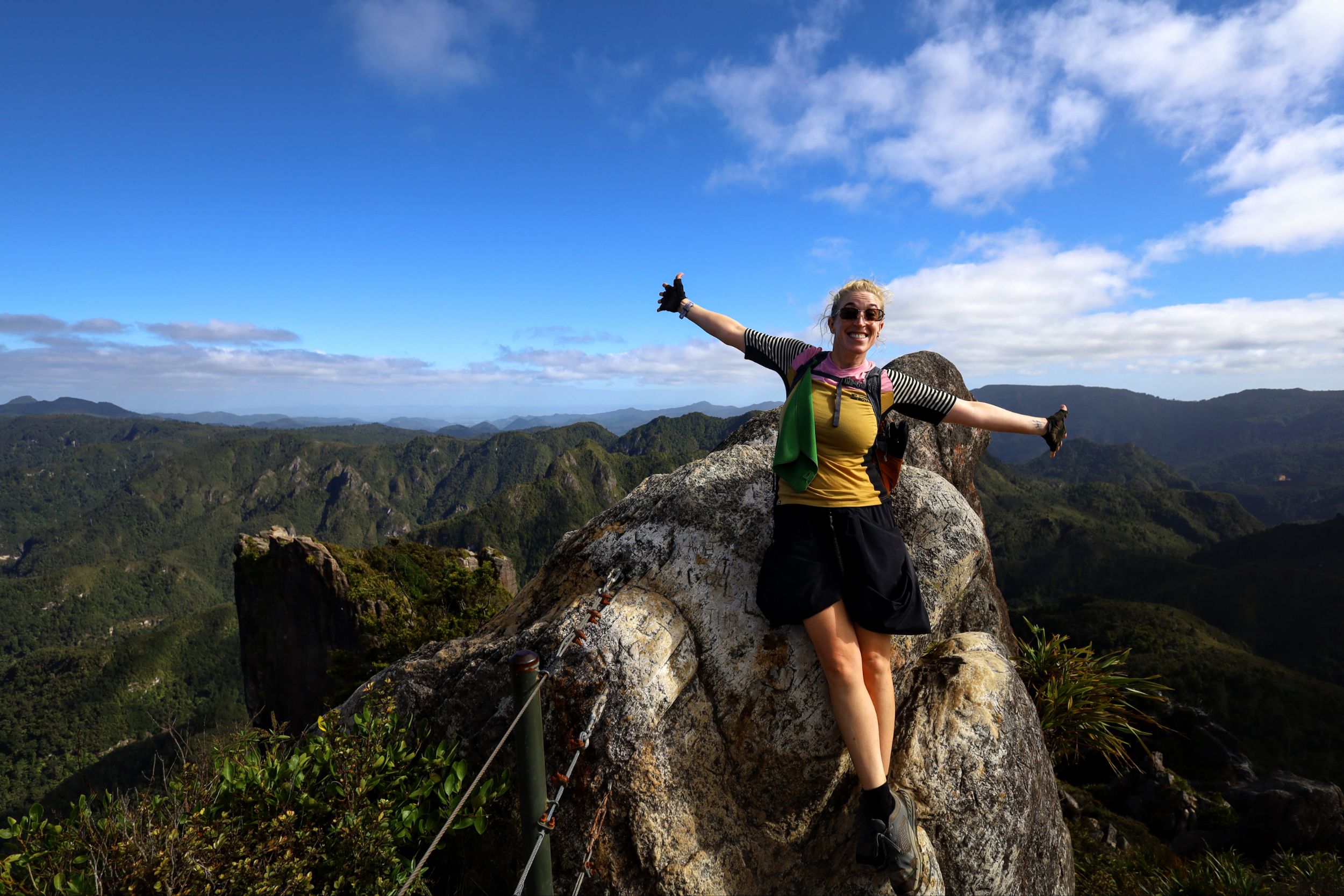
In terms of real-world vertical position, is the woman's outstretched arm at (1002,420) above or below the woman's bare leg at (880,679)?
above

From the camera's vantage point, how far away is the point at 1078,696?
10680mm

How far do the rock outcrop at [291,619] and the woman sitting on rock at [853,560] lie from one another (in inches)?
1501

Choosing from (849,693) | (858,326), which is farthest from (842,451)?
(849,693)

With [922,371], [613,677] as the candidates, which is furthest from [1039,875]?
[922,371]

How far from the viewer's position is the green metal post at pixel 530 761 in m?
3.82

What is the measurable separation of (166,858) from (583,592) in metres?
3.48

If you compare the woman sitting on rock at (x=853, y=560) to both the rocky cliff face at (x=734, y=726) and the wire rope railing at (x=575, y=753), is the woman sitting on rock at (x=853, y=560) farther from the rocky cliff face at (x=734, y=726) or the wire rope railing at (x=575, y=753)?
the wire rope railing at (x=575, y=753)

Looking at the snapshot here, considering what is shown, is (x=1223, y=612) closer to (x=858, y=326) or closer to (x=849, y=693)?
(x=849, y=693)

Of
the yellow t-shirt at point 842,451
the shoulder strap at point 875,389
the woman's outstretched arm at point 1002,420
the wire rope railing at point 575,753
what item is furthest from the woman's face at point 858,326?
the wire rope railing at point 575,753

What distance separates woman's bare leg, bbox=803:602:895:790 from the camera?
477cm

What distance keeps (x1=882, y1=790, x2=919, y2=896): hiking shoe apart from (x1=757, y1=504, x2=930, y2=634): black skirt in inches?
56.8

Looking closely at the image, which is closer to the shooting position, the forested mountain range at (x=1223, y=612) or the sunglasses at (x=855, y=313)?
the sunglasses at (x=855, y=313)

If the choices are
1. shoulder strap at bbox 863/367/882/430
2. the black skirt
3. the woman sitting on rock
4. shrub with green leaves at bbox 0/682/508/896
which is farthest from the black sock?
shrub with green leaves at bbox 0/682/508/896

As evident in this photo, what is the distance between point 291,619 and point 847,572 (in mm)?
57276
